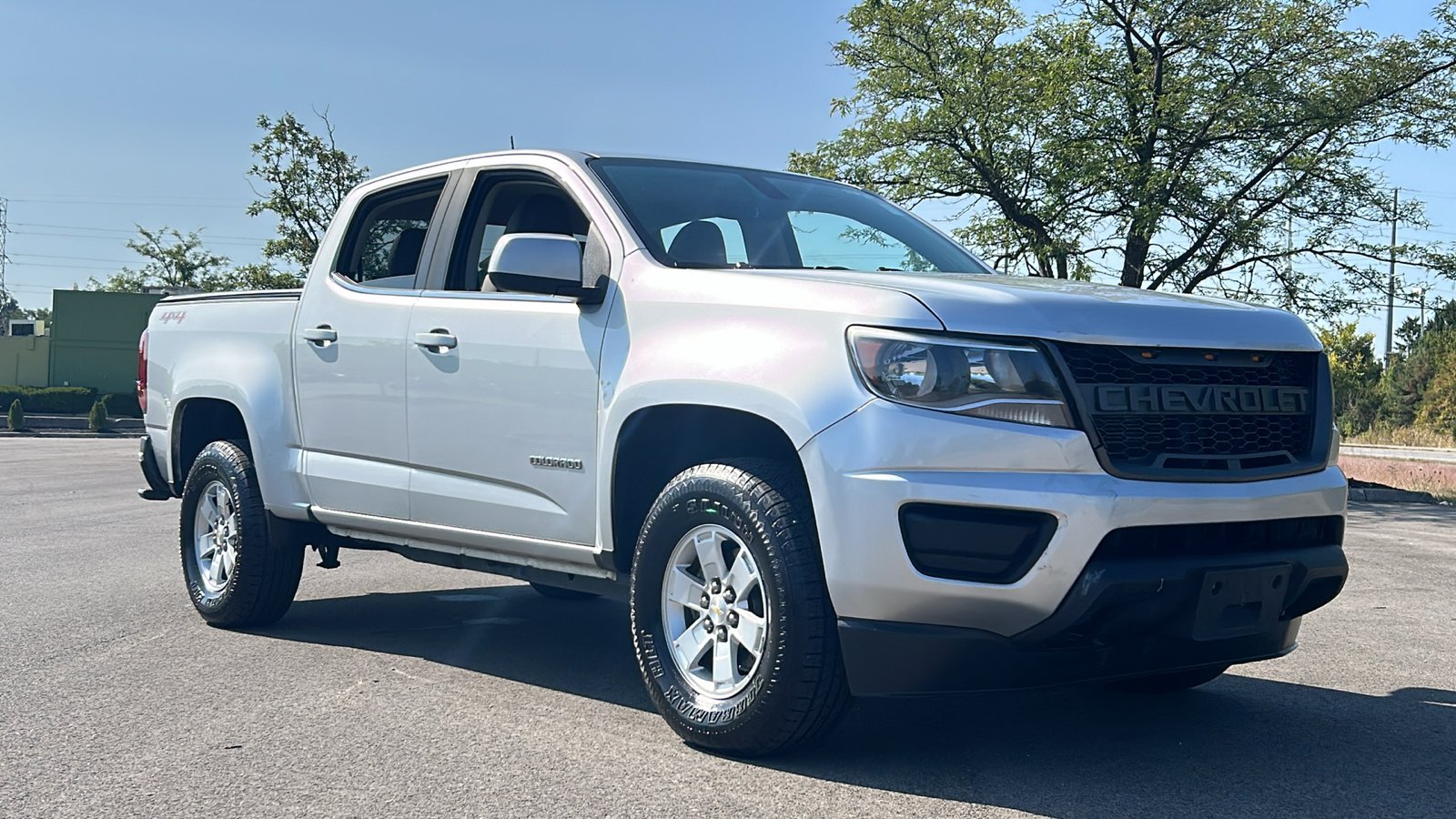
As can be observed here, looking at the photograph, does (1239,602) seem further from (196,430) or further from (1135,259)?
(1135,259)

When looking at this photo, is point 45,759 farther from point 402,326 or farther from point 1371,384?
point 1371,384

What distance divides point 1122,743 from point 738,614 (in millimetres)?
1318

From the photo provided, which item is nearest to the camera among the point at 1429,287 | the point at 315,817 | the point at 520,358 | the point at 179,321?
the point at 315,817

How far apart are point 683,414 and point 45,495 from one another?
12504 millimetres

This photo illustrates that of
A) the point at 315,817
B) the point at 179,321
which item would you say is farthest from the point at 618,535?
the point at 179,321

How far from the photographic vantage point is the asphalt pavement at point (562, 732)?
11.7ft

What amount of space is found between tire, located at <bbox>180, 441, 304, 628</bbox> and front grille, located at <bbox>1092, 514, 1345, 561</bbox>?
4.00 m

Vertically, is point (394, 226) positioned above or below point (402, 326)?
above

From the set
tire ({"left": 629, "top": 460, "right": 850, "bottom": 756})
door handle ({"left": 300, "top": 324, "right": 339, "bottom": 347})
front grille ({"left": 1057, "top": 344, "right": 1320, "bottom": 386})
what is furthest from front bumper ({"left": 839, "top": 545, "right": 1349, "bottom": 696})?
door handle ({"left": 300, "top": 324, "right": 339, "bottom": 347})

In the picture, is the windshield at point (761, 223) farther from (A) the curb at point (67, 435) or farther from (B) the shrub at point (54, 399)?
(B) the shrub at point (54, 399)

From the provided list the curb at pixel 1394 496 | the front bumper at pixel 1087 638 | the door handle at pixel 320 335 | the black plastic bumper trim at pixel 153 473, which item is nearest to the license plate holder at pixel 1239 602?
the front bumper at pixel 1087 638

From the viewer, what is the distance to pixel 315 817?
11.1 ft

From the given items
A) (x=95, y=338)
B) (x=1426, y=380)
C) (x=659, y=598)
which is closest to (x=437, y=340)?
(x=659, y=598)

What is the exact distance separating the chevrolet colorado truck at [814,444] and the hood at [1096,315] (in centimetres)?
1
